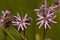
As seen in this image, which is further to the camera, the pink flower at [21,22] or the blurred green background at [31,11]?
the blurred green background at [31,11]

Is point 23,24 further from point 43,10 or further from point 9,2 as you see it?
point 9,2

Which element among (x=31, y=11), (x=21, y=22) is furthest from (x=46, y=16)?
(x=31, y=11)

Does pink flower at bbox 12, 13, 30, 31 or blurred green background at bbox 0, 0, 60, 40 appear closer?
pink flower at bbox 12, 13, 30, 31

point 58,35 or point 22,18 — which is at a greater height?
point 22,18

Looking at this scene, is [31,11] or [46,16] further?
[31,11]

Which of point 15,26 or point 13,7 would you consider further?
point 13,7

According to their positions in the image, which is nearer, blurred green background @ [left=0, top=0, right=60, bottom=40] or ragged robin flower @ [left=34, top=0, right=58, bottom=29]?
ragged robin flower @ [left=34, top=0, right=58, bottom=29]

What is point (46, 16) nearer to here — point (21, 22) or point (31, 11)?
point (21, 22)

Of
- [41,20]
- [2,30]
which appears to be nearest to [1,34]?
[2,30]

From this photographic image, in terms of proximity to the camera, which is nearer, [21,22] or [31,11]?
[21,22]
